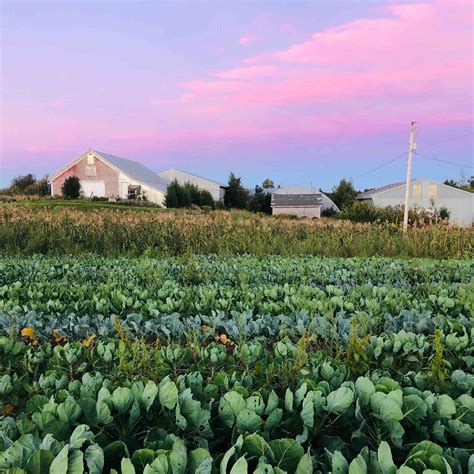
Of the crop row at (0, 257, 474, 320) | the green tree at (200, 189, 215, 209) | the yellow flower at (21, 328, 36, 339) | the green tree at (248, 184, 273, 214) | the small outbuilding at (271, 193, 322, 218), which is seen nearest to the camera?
the yellow flower at (21, 328, 36, 339)

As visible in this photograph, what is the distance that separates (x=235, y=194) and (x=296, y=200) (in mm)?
9361

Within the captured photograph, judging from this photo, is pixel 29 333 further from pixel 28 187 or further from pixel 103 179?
pixel 28 187

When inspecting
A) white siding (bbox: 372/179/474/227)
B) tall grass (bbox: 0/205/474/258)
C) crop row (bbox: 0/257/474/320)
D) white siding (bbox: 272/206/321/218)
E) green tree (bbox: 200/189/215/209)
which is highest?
white siding (bbox: 372/179/474/227)

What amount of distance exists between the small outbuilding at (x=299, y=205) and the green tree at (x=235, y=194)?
570cm

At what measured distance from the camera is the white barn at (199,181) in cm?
5609

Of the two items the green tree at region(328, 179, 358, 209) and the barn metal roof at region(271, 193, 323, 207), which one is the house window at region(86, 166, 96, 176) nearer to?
the barn metal roof at region(271, 193, 323, 207)

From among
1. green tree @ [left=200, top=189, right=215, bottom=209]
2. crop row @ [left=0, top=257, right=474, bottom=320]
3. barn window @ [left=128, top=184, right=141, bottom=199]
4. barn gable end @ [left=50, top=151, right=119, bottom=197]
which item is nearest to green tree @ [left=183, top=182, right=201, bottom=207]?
green tree @ [left=200, top=189, right=215, bottom=209]

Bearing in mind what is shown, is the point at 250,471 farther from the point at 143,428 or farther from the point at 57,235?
the point at 57,235

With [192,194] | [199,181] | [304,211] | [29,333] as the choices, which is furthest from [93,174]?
[29,333]

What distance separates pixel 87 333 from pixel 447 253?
10344 mm

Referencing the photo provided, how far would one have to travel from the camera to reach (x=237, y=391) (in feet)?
6.27

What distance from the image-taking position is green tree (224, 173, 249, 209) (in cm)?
5575

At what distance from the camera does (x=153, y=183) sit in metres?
47.2

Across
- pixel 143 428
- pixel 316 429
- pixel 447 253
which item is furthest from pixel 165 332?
pixel 447 253
